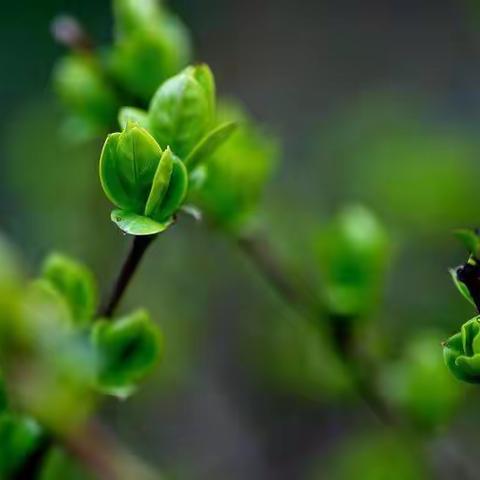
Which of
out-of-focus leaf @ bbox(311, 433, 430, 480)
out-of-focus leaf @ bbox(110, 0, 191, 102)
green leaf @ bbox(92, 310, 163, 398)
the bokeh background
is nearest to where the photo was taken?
green leaf @ bbox(92, 310, 163, 398)

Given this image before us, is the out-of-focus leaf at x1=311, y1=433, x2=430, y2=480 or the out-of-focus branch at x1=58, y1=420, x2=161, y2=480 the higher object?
the out-of-focus branch at x1=58, y1=420, x2=161, y2=480

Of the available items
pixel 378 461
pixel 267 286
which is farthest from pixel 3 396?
pixel 267 286

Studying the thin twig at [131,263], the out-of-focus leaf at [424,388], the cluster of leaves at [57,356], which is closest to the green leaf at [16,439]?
the cluster of leaves at [57,356]

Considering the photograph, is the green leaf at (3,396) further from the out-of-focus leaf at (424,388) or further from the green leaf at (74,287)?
the out-of-focus leaf at (424,388)

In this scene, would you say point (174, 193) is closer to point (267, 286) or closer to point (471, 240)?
point (471, 240)

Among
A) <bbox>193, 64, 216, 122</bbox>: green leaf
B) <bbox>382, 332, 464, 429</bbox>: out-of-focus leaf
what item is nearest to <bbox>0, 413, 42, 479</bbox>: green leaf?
<bbox>193, 64, 216, 122</bbox>: green leaf

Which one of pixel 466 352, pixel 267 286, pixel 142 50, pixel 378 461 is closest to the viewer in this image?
pixel 466 352

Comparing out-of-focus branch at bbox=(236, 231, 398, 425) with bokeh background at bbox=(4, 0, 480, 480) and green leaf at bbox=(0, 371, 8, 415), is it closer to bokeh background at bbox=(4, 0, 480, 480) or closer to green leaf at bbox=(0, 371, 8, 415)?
bokeh background at bbox=(4, 0, 480, 480)
